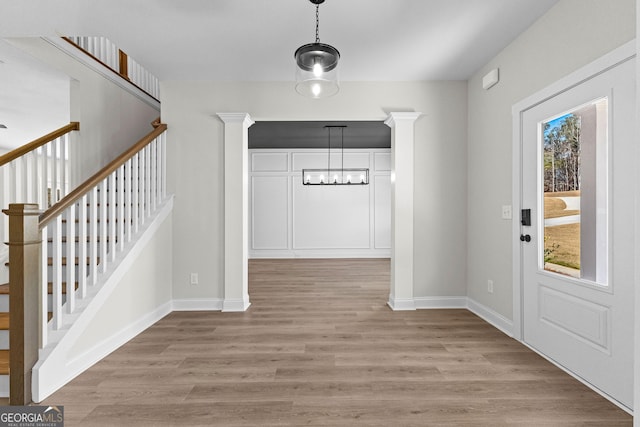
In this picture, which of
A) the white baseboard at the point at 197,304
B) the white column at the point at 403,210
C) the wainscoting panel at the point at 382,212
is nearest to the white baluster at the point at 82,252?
the white baseboard at the point at 197,304

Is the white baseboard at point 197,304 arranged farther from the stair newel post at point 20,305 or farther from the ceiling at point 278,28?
the ceiling at point 278,28

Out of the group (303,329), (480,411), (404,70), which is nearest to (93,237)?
(303,329)

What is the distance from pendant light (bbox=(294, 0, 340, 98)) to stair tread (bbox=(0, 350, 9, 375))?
252 centimetres

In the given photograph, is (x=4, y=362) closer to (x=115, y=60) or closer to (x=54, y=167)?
(x=54, y=167)

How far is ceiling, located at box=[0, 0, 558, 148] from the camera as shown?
2.41 metres

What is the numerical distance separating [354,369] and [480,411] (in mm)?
806

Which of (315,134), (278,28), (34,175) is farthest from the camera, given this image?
(315,134)

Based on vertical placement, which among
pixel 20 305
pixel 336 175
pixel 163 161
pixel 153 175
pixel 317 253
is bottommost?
pixel 317 253

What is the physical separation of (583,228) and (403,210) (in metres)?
1.79

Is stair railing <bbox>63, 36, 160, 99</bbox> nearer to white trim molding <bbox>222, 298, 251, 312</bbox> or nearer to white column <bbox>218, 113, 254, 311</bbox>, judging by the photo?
white column <bbox>218, 113, 254, 311</bbox>

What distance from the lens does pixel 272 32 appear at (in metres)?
2.77

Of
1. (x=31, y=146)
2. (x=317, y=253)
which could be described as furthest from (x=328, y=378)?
(x=317, y=253)

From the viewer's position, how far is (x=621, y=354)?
1.83 metres

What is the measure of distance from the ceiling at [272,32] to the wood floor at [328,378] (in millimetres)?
2625
